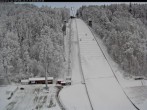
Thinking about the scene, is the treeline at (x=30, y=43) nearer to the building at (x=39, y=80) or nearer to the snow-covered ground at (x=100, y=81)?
the building at (x=39, y=80)

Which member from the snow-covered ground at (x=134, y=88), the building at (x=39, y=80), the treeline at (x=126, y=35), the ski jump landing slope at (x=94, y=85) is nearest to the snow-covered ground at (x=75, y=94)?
the ski jump landing slope at (x=94, y=85)

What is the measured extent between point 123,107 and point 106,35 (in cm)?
603

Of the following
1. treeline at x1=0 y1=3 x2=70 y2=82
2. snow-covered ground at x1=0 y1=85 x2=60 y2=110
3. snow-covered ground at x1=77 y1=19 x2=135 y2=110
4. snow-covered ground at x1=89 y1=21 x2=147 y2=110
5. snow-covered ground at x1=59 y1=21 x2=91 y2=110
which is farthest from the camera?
treeline at x1=0 y1=3 x2=70 y2=82

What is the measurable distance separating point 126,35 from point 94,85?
3391 mm

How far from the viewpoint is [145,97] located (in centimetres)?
611

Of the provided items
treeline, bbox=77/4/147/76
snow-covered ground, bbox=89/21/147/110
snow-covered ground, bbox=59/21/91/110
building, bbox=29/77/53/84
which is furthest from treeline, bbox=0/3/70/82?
snow-covered ground, bbox=89/21/147/110

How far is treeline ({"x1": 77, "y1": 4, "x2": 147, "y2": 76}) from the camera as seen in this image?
8261 mm

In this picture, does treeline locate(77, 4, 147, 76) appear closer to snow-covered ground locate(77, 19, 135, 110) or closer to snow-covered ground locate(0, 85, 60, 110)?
snow-covered ground locate(77, 19, 135, 110)

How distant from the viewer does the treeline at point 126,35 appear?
325 inches

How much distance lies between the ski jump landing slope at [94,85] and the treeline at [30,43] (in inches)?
35.1

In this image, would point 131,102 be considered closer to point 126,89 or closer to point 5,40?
point 126,89

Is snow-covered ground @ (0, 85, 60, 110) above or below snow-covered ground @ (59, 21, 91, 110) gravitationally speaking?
above

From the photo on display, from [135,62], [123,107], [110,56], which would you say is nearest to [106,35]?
[110,56]

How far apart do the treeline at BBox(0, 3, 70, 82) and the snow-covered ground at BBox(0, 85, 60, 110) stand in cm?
46
